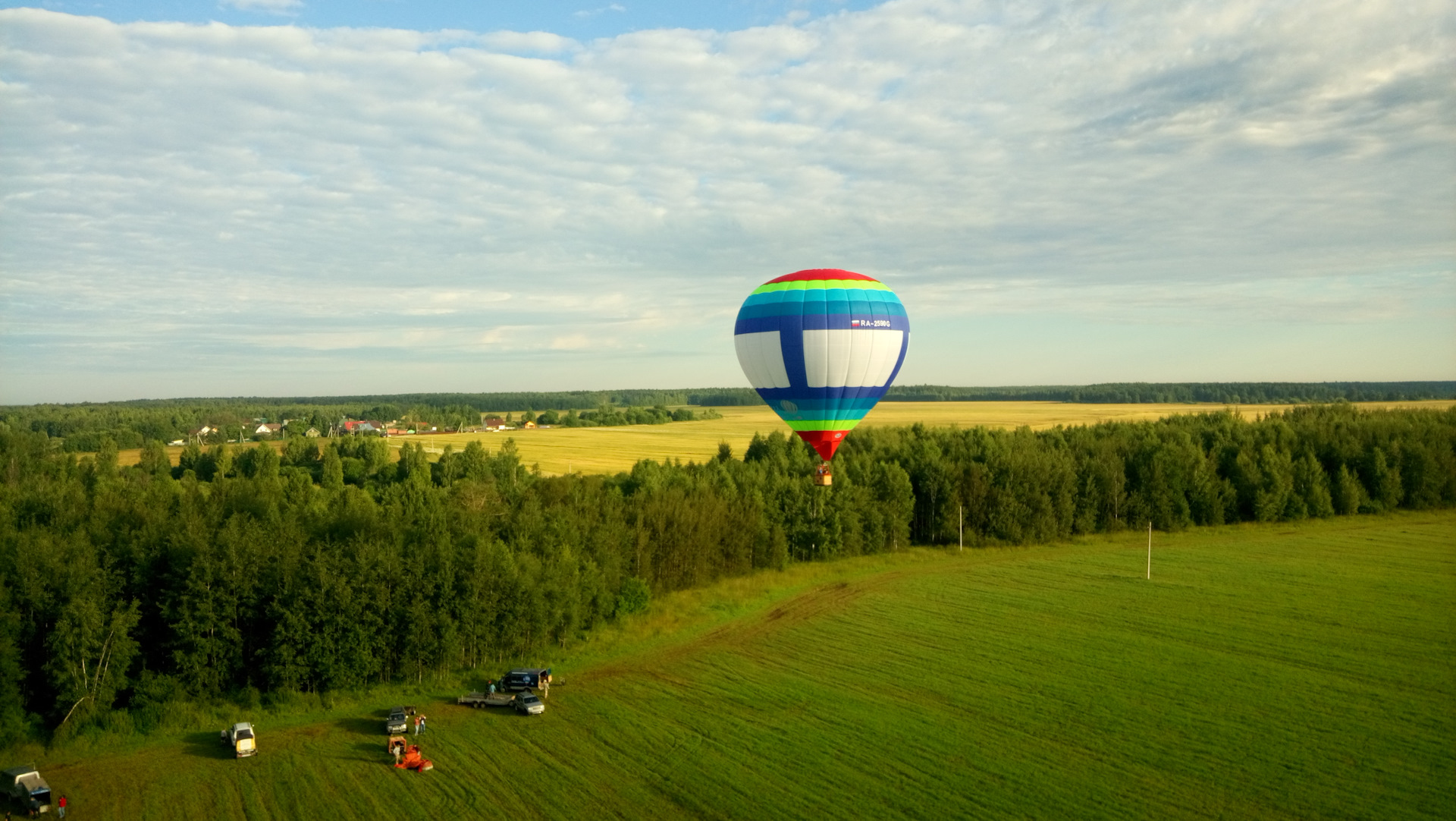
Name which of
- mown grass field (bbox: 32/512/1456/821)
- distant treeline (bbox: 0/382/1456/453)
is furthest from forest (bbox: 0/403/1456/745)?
distant treeline (bbox: 0/382/1456/453)

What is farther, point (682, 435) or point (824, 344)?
point (682, 435)

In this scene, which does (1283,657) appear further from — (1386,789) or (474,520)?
(474,520)

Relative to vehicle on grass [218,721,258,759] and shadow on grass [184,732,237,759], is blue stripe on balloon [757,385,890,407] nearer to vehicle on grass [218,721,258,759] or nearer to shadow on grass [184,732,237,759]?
vehicle on grass [218,721,258,759]

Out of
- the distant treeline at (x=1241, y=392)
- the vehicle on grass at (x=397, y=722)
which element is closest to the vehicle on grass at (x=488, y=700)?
the vehicle on grass at (x=397, y=722)

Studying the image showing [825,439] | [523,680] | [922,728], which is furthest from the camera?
[825,439]

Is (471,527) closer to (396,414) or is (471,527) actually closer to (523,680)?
(523,680)

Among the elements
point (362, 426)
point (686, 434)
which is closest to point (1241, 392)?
point (686, 434)
